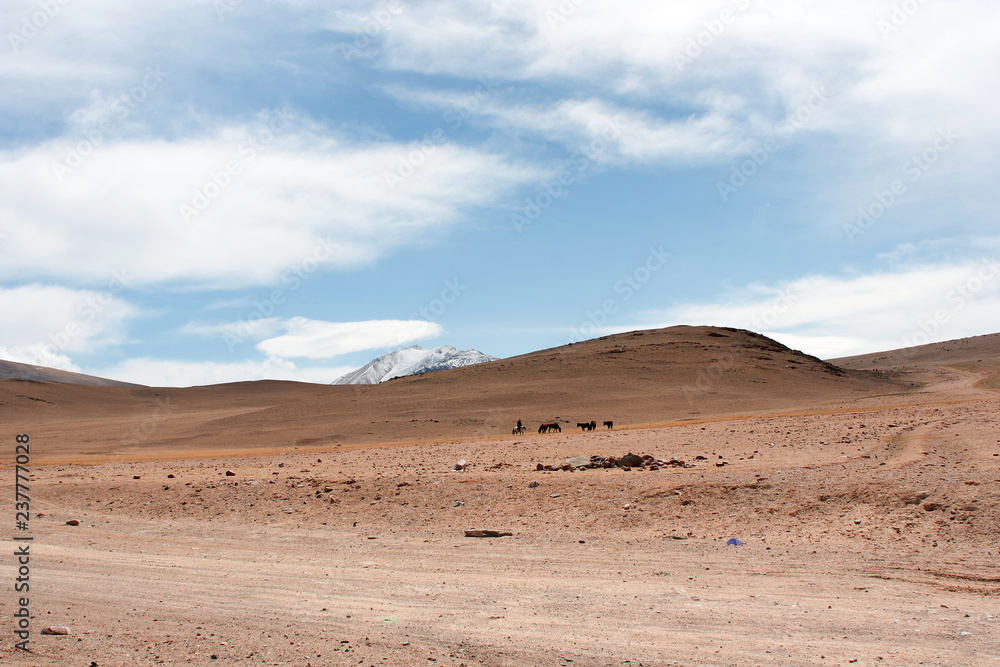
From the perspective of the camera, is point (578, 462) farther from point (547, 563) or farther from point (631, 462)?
point (547, 563)

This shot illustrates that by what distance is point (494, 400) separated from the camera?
5525cm

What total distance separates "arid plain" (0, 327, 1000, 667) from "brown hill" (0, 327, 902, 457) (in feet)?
58.1

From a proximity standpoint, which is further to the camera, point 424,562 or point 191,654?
point 424,562

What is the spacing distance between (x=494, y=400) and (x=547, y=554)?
44.2 meters

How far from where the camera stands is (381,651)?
6.66m

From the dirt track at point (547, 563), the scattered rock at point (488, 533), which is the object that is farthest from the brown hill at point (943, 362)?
the scattered rock at point (488, 533)

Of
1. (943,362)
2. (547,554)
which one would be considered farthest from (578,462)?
(943,362)

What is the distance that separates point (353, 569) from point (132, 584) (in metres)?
2.80

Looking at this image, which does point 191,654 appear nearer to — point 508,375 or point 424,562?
point 424,562

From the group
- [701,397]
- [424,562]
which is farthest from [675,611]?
[701,397]

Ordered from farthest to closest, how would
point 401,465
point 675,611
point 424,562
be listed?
point 401,465
point 424,562
point 675,611

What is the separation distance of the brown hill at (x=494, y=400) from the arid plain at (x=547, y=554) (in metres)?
17.7

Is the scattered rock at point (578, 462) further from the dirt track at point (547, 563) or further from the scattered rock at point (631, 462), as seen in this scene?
the dirt track at point (547, 563)

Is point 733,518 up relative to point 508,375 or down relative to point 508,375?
down
